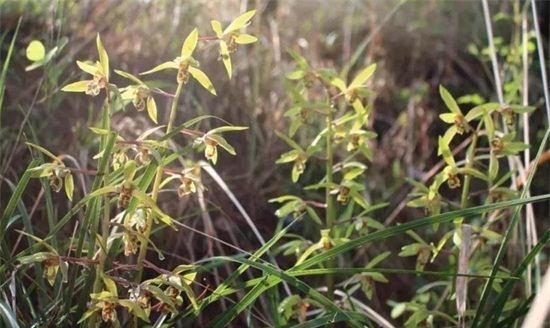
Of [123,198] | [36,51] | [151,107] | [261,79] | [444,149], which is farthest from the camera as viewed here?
[261,79]

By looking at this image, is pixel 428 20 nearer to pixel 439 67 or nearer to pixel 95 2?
pixel 439 67

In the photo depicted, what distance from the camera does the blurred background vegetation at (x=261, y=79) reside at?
1.67 meters

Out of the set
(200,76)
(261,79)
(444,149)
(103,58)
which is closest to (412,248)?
(444,149)

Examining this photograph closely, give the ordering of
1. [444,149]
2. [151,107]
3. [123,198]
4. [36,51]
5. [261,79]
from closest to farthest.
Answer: [123,198]
[151,107]
[444,149]
[36,51]
[261,79]

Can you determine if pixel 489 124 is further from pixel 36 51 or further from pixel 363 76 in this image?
pixel 36 51

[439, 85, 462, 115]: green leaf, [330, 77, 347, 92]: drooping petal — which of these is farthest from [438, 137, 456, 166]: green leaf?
[330, 77, 347, 92]: drooping petal

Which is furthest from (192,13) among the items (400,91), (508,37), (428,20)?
(508,37)

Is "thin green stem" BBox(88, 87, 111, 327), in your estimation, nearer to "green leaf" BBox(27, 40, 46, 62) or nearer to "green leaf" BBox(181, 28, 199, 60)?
"green leaf" BBox(181, 28, 199, 60)

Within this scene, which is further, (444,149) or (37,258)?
(444,149)

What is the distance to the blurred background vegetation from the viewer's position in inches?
A: 65.6

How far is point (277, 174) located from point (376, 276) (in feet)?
2.36

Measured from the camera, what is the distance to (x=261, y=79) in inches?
82.4

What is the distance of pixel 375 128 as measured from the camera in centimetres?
240

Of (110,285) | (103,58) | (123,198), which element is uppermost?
(103,58)
